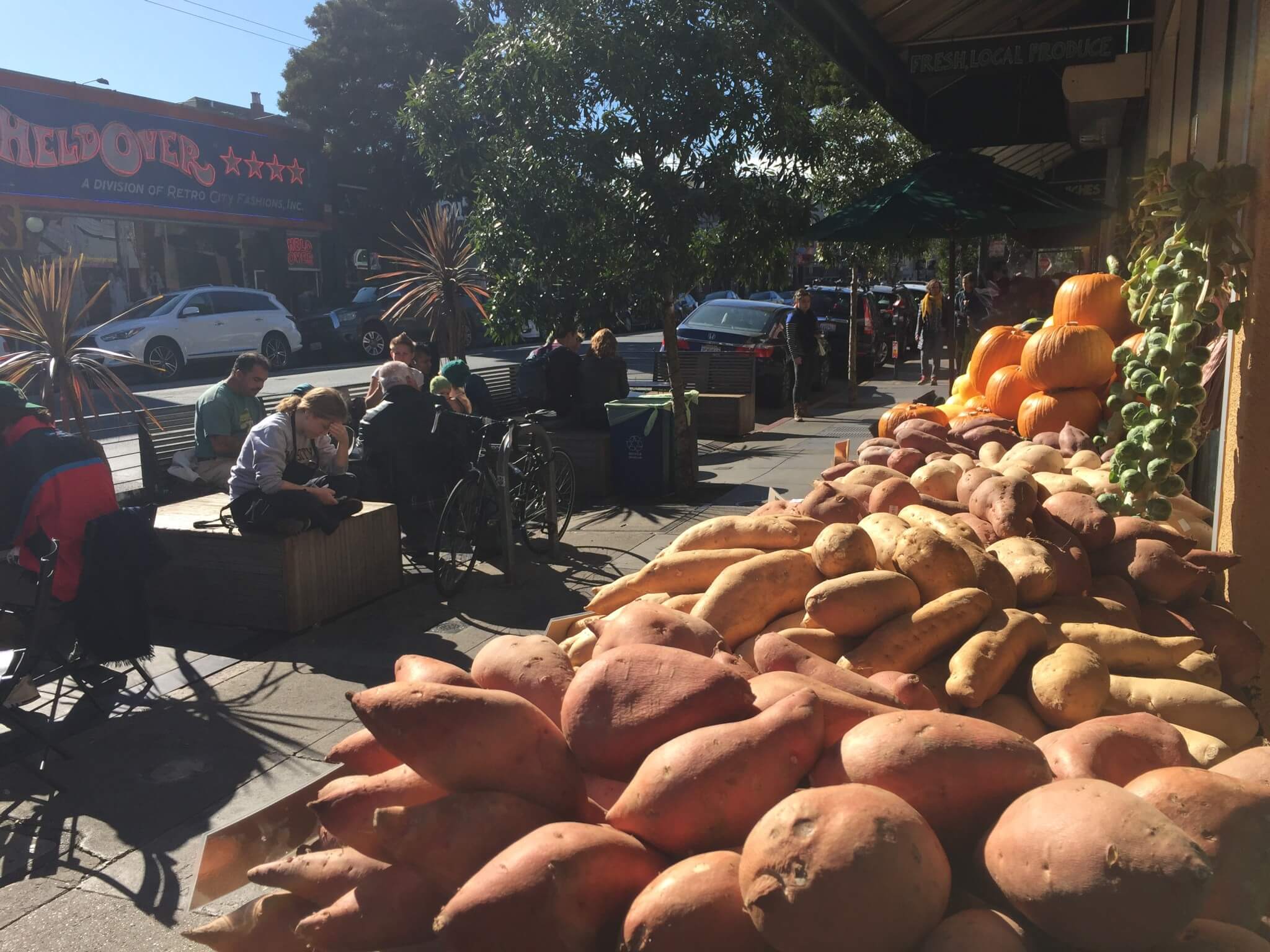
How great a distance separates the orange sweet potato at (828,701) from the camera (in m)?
1.75

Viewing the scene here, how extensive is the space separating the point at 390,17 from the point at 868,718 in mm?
42258

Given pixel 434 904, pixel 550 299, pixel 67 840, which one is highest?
pixel 550 299

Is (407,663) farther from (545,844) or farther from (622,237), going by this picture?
(622,237)

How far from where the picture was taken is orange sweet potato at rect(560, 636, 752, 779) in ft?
5.64

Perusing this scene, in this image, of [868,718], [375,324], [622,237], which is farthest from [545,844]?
[375,324]

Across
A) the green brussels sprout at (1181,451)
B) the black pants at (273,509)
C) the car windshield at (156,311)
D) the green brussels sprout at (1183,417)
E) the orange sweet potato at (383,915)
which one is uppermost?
the car windshield at (156,311)

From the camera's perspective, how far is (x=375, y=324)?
2666cm

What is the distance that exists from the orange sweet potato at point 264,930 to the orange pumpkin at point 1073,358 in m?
4.34

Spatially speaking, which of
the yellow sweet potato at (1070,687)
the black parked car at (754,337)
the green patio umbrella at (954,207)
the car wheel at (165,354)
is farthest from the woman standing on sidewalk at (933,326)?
the yellow sweet potato at (1070,687)

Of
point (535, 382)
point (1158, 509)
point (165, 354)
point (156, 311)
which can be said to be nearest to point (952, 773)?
point (1158, 509)

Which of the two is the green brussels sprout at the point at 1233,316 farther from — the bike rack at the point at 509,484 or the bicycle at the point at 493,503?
the bike rack at the point at 509,484

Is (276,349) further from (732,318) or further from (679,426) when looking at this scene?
(679,426)

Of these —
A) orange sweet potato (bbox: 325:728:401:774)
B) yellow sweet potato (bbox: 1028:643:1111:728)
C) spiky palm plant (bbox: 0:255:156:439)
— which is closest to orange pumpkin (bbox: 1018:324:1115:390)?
yellow sweet potato (bbox: 1028:643:1111:728)

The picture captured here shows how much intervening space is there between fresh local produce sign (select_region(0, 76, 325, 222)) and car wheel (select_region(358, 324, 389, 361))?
252 inches
